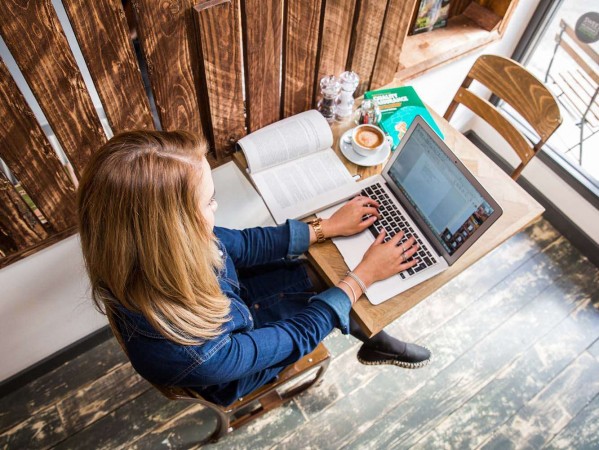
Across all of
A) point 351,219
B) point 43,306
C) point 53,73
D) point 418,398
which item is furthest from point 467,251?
point 43,306

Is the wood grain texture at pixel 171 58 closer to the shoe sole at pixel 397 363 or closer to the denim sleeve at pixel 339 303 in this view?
the denim sleeve at pixel 339 303

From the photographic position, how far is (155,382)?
975mm

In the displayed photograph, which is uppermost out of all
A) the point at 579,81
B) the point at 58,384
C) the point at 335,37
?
the point at 335,37

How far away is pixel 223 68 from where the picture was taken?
47.3 inches

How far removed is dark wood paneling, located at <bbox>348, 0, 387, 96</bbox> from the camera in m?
1.35

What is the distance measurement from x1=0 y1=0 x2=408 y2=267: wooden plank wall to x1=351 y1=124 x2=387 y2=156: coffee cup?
0.22m

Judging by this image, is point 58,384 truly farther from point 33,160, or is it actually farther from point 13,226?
point 33,160

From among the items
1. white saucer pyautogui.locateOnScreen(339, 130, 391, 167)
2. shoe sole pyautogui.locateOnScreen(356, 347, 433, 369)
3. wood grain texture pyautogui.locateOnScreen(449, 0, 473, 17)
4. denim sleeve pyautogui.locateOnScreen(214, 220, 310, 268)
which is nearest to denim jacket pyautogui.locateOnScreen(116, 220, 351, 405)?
denim sleeve pyautogui.locateOnScreen(214, 220, 310, 268)

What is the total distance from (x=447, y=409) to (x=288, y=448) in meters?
0.66

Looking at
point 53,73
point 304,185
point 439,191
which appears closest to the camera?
point 53,73

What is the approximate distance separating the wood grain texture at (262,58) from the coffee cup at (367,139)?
0.93 feet

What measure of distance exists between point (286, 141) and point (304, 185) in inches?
6.2

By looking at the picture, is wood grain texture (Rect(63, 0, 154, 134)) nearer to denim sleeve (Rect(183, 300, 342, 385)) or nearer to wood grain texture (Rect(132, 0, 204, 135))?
wood grain texture (Rect(132, 0, 204, 135))

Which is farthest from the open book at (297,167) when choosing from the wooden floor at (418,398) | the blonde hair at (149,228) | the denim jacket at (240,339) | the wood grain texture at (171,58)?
the wooden floor at (418,398)
